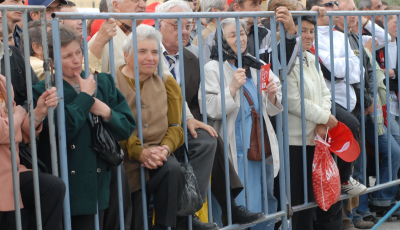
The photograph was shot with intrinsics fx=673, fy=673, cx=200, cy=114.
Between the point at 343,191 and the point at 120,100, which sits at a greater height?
the point at 120,100

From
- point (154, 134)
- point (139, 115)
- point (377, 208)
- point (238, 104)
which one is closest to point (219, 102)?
point (238, 104)

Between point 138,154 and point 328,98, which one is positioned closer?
point 138,154

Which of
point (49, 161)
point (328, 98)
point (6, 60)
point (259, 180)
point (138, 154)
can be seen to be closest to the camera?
point (6, 60)

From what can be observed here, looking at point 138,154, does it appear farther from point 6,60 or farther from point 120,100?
point 6,60

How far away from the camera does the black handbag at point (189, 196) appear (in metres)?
4.25

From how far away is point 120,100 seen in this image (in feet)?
13.3

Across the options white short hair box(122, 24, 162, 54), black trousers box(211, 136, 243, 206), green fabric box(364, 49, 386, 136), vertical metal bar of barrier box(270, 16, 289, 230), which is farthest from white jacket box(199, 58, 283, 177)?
green fabric box(364, 49, 386, 136)

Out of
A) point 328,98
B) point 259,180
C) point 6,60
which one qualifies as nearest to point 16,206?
point 6,60

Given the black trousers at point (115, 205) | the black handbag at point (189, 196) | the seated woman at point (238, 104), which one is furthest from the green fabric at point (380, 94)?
the black trousers at point (115, 205)

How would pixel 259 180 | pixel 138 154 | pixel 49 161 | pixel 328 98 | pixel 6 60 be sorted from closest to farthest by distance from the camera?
pixel 6 60
pixel 49 161
pixel 138 154
pixel 259 180
pixel 328 98

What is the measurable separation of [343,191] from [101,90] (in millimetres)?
2706

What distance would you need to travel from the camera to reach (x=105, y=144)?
3842 mm

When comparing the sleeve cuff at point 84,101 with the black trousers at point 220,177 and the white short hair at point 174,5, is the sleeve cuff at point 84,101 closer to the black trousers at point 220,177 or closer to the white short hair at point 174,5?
the black trousers at point 220,177

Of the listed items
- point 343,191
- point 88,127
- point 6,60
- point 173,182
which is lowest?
point 343,191
